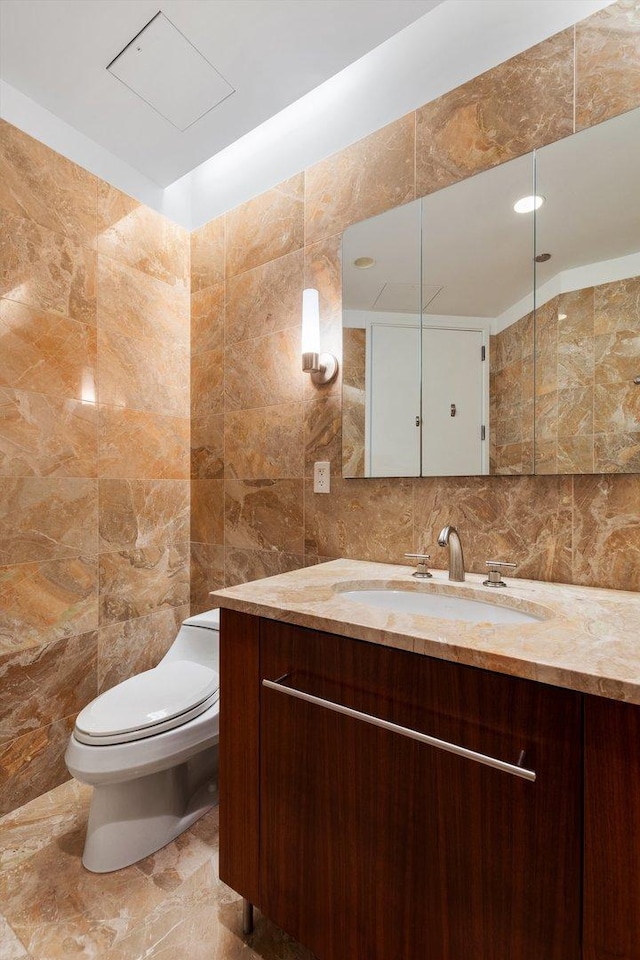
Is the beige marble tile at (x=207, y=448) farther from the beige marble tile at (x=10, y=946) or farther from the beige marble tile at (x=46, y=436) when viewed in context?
the beige marble tile at (x=10, y=946)

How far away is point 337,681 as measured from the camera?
867mm

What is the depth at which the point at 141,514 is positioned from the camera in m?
1.96

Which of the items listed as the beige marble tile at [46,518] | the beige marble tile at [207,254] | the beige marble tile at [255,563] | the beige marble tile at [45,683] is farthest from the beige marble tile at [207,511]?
the beige marble tile at [207,254]

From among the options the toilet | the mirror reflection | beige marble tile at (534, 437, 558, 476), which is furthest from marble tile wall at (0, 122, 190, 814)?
beige marble tile at (534, 437, 558, 476)

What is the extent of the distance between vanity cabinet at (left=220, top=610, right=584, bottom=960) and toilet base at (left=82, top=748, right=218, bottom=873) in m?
0.45

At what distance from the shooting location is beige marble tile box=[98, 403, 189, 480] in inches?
71.9

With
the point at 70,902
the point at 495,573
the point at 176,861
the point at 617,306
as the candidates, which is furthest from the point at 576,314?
the point at 70,902

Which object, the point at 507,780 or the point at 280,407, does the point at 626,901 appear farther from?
the point at 280,407

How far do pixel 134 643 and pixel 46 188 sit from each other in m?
1.81

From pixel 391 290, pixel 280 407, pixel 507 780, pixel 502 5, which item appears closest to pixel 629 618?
pixel 507 780

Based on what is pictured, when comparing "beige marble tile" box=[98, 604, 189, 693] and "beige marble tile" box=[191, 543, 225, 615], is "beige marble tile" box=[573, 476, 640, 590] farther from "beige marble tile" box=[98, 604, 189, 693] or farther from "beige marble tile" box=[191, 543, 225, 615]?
"beige marble tile" box=[98, 604, 189, 693]

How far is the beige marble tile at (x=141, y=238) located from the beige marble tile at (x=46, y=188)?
0.05 meters

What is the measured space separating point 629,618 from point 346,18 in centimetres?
179

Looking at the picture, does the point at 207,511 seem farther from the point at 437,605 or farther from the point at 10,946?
the point at 10,946
